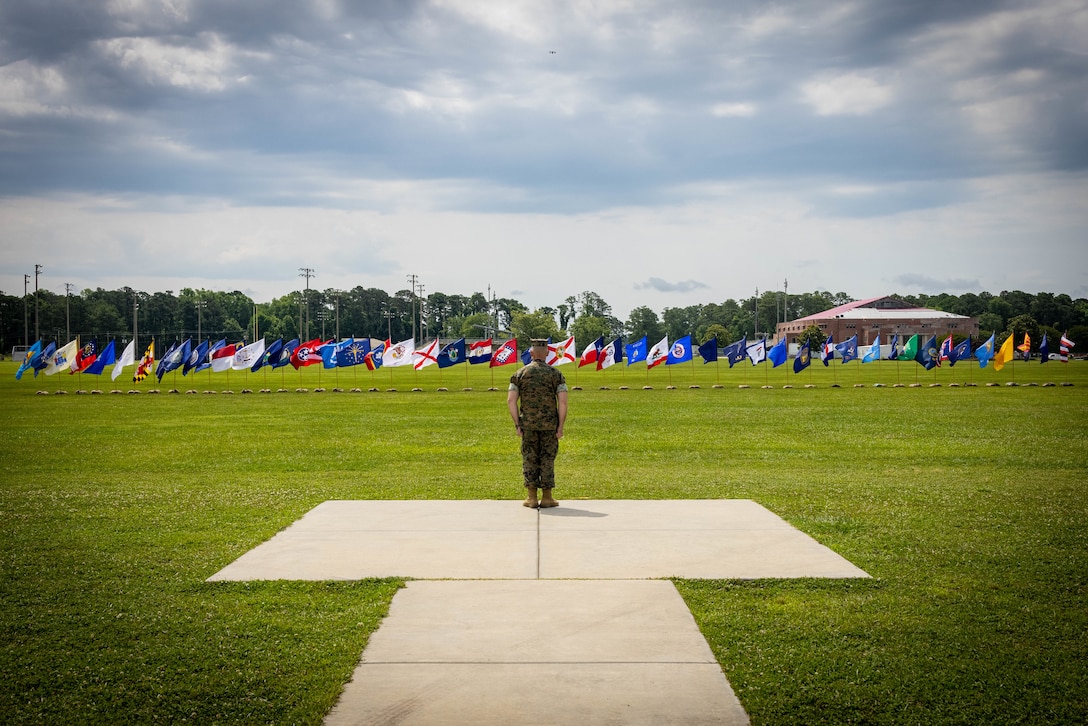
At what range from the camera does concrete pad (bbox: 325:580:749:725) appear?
17.1 feet

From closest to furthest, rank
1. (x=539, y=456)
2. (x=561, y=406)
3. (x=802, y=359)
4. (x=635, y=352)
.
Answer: (x=561, y=406) → (x=539, y=456) → (x=635, y=352) → (x=802, y=359)

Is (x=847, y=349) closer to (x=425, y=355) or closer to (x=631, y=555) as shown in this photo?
(x=425, y=355)

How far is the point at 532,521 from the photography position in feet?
34.7

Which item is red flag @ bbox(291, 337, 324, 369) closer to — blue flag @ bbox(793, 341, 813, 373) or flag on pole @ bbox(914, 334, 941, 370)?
blue flag @ bbox(793, 341, 813, 373)

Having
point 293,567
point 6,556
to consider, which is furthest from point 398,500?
point 6,556

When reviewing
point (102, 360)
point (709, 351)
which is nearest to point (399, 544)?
point (102, 360)

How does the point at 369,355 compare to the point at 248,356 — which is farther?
the point at 369,355

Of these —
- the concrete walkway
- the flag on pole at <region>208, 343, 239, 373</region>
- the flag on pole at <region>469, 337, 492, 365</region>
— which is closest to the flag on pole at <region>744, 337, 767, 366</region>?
the flag on pole at <region>469, 337, 492, 365</region>

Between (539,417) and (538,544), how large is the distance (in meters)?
2.16

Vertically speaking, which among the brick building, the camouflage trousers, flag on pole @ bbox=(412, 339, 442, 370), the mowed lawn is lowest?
the mowed lawn

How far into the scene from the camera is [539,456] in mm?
11430

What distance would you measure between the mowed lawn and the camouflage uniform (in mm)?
675

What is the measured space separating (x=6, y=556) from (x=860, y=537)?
342 inches

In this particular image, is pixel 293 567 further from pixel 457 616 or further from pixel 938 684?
pixel 938 684
